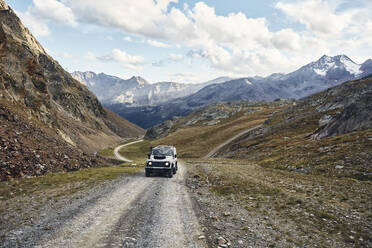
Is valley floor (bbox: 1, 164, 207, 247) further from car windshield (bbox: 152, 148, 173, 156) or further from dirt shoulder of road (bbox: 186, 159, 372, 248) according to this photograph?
car windshield (bbox: 152, 148, 173, 156)

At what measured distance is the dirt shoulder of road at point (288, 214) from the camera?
31.4ft

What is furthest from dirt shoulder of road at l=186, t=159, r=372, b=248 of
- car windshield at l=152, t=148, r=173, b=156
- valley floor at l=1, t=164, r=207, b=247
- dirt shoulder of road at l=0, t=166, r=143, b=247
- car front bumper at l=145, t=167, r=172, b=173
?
car windshield at l=152, t=148, r=173, b=156

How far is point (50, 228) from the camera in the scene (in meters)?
9.71

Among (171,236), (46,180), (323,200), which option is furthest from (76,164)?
(323,200)

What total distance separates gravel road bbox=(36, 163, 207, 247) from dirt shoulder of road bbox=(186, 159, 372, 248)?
92 cm

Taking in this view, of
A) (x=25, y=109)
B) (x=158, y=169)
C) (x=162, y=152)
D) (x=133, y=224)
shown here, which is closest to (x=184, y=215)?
(x=133, y=224)

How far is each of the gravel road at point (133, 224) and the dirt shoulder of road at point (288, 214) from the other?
3.00 ft

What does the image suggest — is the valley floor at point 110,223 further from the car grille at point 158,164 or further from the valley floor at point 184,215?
the car grille at point 158,164

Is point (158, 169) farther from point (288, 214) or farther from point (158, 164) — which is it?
point (288, 214)

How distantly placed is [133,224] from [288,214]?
26.5 feet

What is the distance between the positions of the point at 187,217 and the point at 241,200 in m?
5.09

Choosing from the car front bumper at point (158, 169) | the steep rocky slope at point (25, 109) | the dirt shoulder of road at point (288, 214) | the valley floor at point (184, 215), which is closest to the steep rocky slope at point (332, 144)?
the dirt shoulder of road at point (288, 214)

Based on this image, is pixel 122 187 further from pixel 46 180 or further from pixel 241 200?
pixel 241 200

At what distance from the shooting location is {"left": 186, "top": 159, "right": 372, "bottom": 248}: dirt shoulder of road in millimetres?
9578
